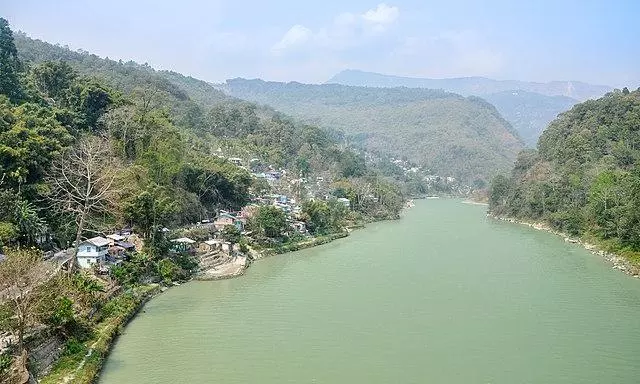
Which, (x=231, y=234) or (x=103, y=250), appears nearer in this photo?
(x=103, y=250)

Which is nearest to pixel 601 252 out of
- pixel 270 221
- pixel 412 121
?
pixel 270 221

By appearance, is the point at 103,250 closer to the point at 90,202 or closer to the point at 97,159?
the point at 90,202

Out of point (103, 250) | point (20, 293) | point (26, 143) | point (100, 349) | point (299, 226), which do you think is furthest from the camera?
point (299, 226)

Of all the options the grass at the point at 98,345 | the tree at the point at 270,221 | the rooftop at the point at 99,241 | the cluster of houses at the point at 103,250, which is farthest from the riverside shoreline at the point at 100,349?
the tree at the point at 270,221

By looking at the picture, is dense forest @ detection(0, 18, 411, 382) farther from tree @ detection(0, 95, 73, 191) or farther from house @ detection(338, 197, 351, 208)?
house @ detection(338, 197, 351, 208)

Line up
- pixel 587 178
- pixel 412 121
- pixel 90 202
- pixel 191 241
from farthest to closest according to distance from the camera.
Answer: pixel 412 121, pixel 587 178, pixel 191 241, pixel 90 202

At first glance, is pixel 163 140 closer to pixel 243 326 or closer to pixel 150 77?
pixel 243 326

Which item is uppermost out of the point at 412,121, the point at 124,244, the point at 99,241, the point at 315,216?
the point at 412,121
